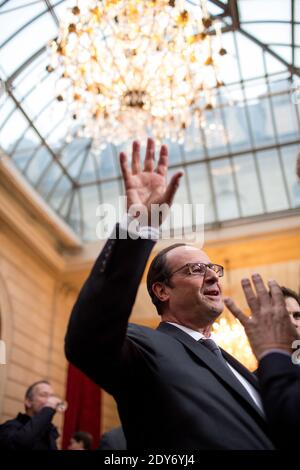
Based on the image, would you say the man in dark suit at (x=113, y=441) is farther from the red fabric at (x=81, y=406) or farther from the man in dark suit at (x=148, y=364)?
the red fabric at (x=81, y=406)

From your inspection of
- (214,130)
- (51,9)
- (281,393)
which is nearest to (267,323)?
(281,393)

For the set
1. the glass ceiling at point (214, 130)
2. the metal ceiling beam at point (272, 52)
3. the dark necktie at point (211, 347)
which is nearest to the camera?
the dark necktie at point (211, 347)

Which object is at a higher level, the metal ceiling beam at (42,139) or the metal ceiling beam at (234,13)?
the metal ceiling beam at (234,13)

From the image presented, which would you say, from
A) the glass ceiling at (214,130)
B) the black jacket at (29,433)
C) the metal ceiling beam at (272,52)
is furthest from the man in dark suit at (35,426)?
the metal ceiling beam at (272,52)

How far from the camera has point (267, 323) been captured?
1.58 meters

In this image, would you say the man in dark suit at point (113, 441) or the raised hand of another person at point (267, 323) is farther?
the man in dark suit at point (113, 441)

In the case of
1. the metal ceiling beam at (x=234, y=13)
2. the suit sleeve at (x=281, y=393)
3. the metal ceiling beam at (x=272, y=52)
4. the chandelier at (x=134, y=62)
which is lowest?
the suit sleeve at (x=281, y=393)

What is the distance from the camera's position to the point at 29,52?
9.61 meters

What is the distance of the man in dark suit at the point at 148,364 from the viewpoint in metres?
1.46

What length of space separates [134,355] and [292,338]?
565 millimetres

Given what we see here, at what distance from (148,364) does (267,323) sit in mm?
458

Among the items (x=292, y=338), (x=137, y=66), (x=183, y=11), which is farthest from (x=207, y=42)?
(x=292, y=338)
